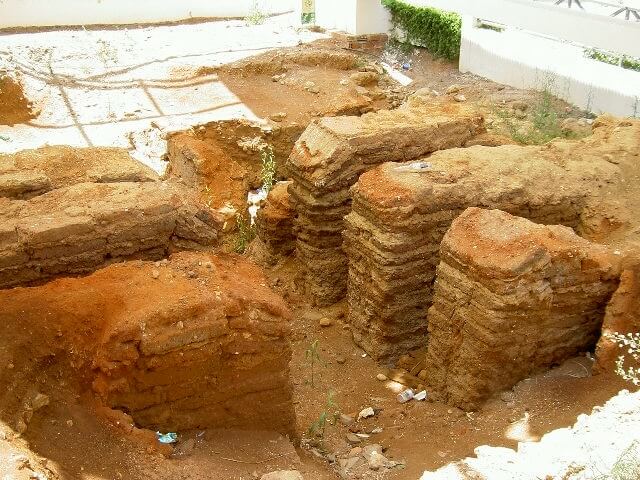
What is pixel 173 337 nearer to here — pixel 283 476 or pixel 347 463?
pixel 283 476

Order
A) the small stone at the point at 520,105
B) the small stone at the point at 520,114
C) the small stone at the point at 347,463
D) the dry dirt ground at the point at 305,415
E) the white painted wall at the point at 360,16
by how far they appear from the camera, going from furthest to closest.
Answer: the white painted wall at the point at 360,16 → the small stone at the point at 520,105 → the small stone at the point at 520,114 → the small stone at the point at 347,463 → the dry dirt ground at the point at 305,415

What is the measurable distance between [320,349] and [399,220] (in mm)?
1692

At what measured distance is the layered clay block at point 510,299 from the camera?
479 centimetres

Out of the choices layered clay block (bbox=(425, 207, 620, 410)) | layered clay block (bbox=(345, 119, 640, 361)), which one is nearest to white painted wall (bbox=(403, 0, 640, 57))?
layered clay block (bbox=(345, 119, 640, 361))

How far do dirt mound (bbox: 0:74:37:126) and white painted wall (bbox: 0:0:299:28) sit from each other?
14.3 ft

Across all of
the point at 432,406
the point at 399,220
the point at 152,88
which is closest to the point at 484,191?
the point at 399,220

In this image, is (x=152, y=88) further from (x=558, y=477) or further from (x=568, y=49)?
(x=558, y=477)

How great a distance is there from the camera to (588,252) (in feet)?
16.4

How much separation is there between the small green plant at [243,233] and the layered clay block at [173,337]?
4188 millimetres

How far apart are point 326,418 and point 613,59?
7.70 metres

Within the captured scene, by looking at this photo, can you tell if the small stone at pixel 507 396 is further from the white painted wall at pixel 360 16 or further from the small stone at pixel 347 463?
the white painted wall at pixel 360 16

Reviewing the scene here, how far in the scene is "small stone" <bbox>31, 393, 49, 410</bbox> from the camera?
344 centimetres

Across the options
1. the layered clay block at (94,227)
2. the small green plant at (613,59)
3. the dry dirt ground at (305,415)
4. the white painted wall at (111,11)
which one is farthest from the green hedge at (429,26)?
the layered clay block at (94,227)

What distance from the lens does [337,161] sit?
21.8 ft
